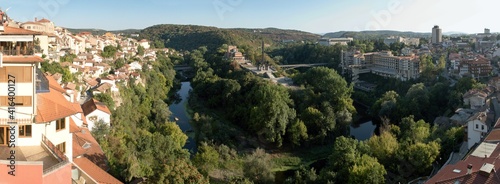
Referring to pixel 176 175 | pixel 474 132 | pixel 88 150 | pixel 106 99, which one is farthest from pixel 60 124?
pixel 474 132

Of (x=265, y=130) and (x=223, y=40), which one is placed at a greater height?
(x=223, y=40)

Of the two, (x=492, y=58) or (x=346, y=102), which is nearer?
(x=346, y=102)

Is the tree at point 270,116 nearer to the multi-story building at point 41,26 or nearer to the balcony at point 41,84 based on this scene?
the balcony at point 41,84

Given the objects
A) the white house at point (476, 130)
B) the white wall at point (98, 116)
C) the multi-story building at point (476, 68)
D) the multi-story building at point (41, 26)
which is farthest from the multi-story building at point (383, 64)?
the multi-story building at point (41, 26)

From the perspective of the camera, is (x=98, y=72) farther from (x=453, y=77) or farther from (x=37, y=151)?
(x=453, y=77)

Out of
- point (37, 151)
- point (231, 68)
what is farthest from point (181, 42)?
point (37, 151)

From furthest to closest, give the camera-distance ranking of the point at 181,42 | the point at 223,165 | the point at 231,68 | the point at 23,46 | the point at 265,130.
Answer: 1. the point at 181,42
2. the point at 231,68
3. the point at 265,130
4. the point at 223,165
5. the point at 23,46

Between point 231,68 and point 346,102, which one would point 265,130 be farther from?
point 231,68

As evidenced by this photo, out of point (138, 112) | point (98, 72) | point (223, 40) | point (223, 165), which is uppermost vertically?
point (223, 40)

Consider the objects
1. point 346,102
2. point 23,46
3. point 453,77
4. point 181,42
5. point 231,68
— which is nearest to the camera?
point 23,46
